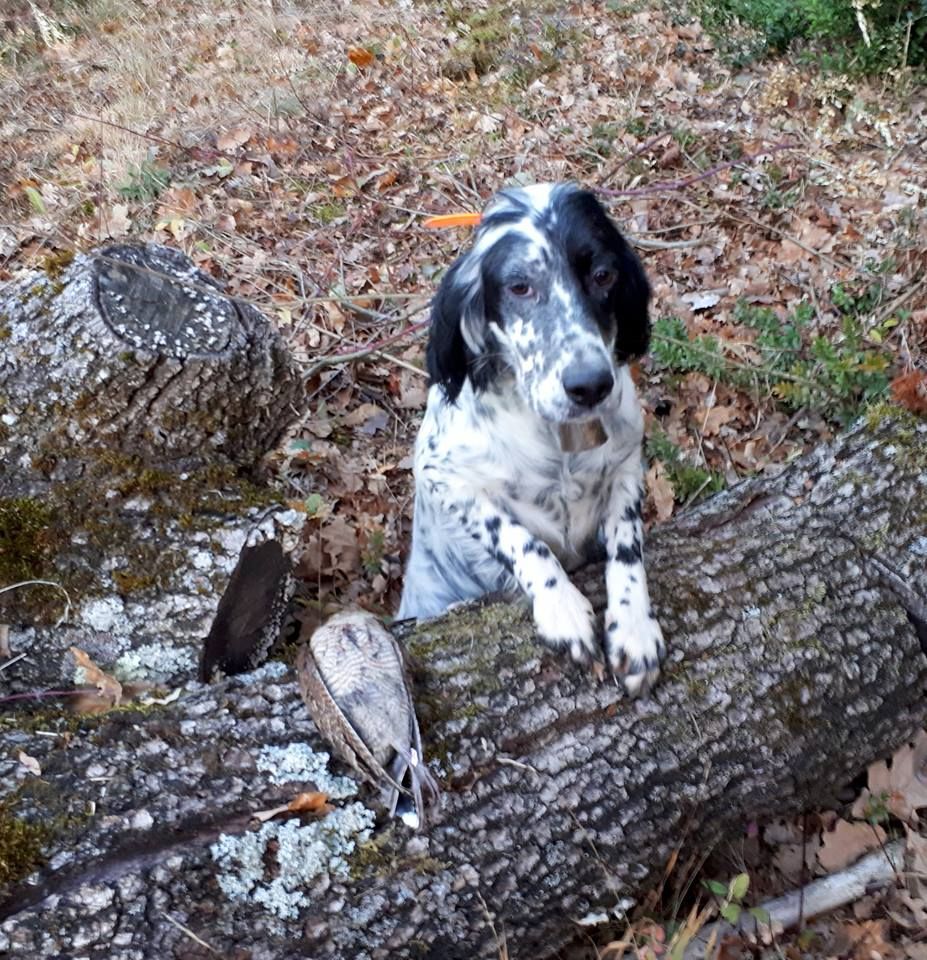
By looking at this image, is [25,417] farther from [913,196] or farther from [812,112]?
[812,112]

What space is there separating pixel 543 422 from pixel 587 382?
0.49 m

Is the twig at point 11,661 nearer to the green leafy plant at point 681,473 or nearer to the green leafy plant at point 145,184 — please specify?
the green leafy plant at point 681,473

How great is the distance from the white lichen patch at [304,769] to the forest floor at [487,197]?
0.88 m

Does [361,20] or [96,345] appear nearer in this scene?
[96,345]

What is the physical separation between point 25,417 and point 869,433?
2864mm

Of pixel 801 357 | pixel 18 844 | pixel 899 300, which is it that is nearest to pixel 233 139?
pixel 801 357

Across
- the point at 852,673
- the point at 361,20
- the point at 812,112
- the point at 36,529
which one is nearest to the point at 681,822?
the point at 852,673

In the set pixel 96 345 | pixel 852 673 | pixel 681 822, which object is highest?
pixel 96 345

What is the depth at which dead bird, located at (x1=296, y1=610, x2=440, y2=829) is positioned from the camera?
221 cm

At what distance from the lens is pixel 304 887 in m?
2.10

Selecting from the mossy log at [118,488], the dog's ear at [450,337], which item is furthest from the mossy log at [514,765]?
the dog's ear at [450,337]

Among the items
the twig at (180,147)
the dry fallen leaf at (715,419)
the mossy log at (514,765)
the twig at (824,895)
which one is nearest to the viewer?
the mossy log at (514,765)

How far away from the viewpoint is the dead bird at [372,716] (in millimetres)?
2209

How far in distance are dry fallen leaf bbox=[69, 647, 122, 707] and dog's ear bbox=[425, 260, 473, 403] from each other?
142cm
